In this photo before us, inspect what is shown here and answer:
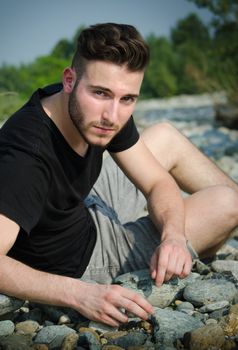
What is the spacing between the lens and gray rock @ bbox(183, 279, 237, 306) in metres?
2.59

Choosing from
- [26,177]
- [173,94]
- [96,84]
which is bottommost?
[173,94]

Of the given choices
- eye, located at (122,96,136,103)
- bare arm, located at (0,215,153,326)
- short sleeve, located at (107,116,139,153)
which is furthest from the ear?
bare arm, located at (0,215,153,326)

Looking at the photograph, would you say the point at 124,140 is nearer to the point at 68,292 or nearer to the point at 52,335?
the point at 68,292

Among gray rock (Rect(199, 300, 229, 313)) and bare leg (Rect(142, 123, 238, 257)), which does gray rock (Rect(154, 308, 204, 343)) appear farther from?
bare leg (Rect(142, 123, 238, 257))

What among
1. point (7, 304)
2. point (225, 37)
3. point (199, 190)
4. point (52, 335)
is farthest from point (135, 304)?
point (225, 37)

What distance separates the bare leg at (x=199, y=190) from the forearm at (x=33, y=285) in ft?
2.84

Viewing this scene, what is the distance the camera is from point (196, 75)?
10750 mm

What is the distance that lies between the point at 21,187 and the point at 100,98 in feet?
1.74

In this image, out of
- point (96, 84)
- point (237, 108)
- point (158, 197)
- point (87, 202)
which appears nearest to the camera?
point (96, 84)

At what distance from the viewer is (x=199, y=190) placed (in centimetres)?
329

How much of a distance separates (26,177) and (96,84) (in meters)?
0.52

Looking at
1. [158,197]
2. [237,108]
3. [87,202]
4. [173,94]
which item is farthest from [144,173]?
[173,94]

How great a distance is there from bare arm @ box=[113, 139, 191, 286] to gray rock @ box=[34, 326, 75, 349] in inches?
17.6

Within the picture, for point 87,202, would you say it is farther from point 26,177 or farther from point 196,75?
point 196,75
